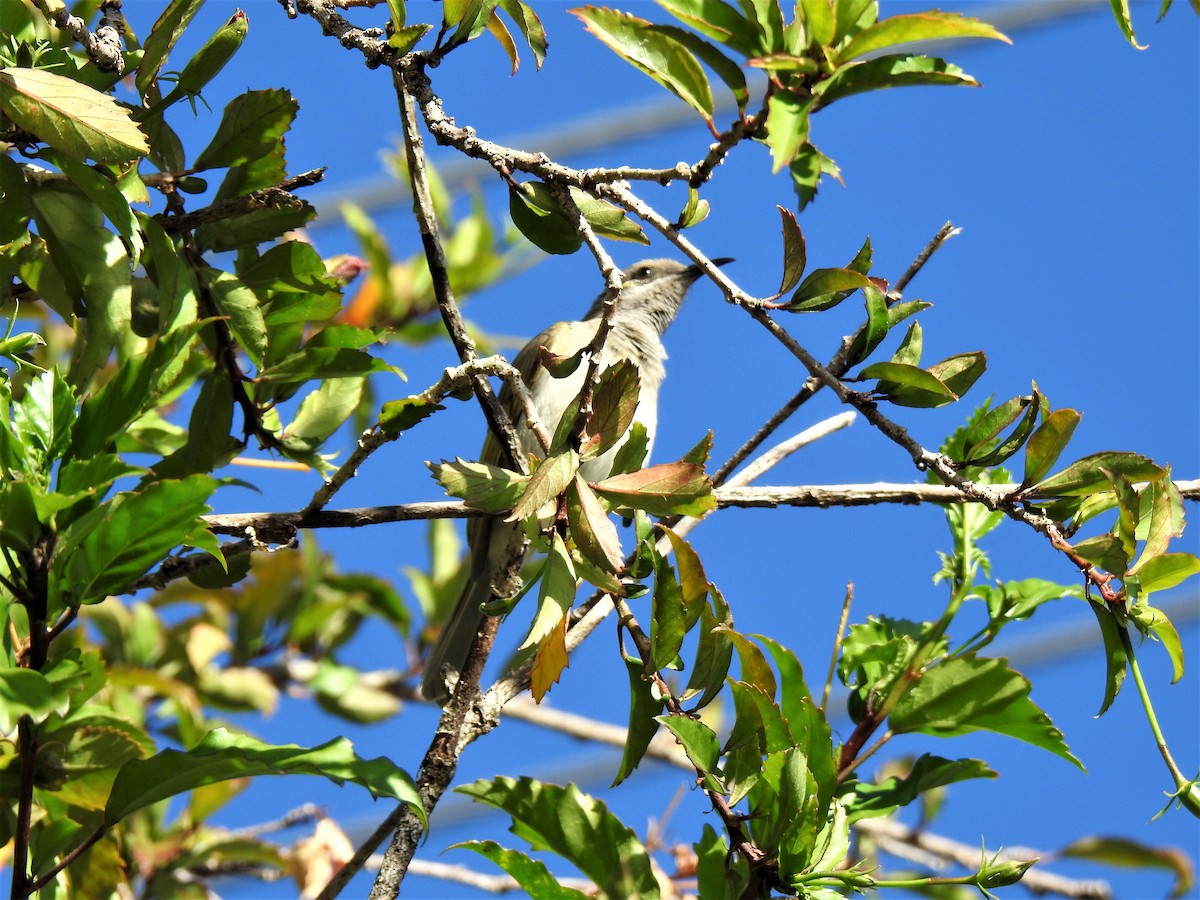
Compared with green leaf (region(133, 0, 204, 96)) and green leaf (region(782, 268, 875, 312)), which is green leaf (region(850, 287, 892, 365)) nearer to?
green leaf (region(782, 268, 875, 312))

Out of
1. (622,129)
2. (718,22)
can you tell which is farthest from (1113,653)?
(622,129)

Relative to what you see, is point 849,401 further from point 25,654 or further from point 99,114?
point 25,654

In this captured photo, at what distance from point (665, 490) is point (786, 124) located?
1.73ft

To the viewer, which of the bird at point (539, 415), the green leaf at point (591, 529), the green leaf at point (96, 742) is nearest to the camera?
the green leaf at point (591, 529)

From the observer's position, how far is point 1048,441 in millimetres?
1904

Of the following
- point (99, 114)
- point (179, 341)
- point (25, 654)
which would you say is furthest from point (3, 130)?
point (25, 654)

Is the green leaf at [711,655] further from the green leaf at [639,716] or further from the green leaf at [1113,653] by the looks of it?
the green leaf at [1113,653]

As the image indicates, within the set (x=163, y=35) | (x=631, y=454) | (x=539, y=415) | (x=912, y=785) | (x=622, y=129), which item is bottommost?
(x=912, y=785)

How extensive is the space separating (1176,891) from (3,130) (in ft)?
9.87

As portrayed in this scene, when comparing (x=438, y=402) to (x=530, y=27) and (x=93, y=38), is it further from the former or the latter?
(x=93, y=38)

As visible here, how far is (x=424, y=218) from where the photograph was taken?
2.32m

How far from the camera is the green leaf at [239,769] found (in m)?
1.82

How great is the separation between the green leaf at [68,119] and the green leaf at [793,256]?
92cm

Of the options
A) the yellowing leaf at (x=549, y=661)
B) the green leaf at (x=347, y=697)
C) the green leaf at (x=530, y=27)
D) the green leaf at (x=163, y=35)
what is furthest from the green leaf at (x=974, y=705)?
the green leaf at (x=347, y=697)
